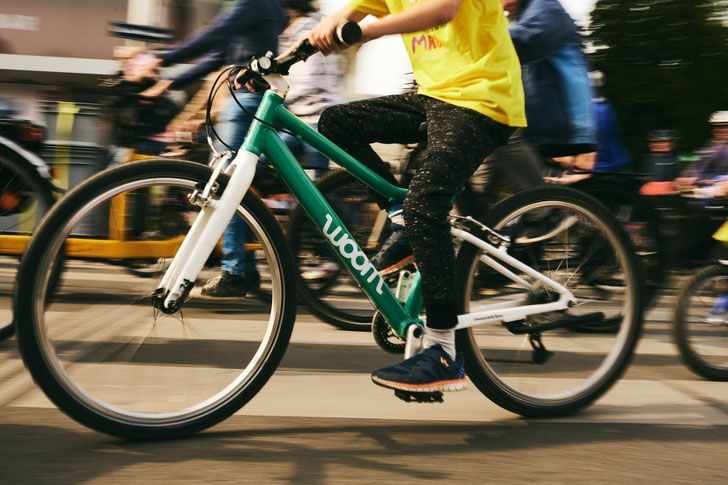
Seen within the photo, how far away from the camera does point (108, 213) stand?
2.67 metres

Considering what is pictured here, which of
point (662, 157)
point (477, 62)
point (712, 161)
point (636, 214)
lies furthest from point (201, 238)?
point (712, 161)

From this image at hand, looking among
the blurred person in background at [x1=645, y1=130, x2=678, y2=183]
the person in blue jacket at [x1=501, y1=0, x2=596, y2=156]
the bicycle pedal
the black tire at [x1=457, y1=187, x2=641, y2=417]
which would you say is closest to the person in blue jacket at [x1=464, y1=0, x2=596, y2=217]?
the person in blue jacket at [x1=501, y1=0, x2=596, y2=156]

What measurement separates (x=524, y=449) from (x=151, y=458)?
3.98 ft

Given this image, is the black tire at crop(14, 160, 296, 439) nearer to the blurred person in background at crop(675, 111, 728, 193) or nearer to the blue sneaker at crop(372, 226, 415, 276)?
the blue sneaker at crop(372, 226, 415, 276)

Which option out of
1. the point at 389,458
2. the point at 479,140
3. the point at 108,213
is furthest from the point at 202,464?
the point at 479,140

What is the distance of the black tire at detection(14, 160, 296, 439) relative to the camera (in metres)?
2.43

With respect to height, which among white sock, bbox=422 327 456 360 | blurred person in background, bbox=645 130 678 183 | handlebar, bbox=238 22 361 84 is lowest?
white sock, bbox=422 327 456 360

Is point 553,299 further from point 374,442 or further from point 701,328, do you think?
point 701,328

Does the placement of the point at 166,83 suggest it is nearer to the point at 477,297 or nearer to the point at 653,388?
the point at 477,297

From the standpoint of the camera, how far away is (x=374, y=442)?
2711 mm

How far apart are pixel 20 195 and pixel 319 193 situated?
189cm

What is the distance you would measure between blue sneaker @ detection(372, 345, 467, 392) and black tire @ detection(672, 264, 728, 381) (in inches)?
62.5

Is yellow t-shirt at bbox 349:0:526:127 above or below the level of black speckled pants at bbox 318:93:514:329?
above

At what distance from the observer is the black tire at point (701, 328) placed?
3.89 m
